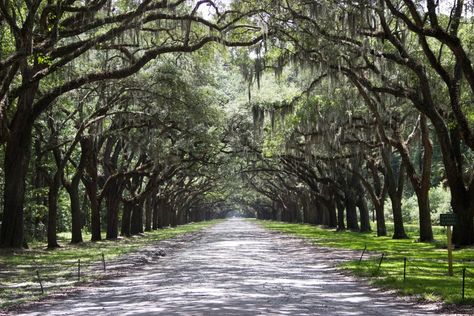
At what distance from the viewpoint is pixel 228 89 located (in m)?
45.3

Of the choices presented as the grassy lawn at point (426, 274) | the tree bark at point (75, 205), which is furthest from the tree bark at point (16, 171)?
the grassy lawn at point (426, 274)

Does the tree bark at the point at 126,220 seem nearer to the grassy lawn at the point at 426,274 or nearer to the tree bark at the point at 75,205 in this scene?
the tree bark at the point at 75,205

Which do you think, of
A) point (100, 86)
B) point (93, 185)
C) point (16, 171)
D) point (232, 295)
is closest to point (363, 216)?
point (93, 185)

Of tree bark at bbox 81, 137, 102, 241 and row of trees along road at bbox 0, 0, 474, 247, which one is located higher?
row of trees along road at bbox 0, 0, 474, 247

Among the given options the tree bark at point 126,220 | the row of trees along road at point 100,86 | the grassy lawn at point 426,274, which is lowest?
the grassy lawn at point 426,274

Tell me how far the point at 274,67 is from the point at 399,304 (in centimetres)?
1283

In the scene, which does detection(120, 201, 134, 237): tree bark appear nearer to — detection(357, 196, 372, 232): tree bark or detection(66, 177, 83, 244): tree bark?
detection(66, 177, 83, 244): tree bark

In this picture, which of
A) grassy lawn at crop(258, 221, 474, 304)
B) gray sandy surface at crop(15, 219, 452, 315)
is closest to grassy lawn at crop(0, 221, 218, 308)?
gray sandy surface at crop(15, 219, 452, 315)

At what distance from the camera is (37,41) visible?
15938mm

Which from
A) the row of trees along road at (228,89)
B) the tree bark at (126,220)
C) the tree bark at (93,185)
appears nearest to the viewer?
the row of trees along road at (228,89)

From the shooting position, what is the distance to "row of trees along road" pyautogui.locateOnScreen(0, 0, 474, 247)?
15.9 meters

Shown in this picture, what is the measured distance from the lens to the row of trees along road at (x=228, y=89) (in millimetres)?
15898

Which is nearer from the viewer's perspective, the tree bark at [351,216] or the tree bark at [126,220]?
the tree bark at [126,220]

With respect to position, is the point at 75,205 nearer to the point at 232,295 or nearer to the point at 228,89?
the point at 228,89
